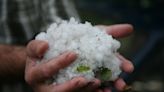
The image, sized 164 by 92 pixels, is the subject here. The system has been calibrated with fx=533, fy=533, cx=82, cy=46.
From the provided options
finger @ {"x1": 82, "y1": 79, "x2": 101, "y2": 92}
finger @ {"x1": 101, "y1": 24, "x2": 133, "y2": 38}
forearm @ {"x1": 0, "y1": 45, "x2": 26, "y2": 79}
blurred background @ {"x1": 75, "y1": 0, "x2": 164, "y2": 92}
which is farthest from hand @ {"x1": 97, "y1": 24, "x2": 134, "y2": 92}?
blurred background @ {"x1": 75, "y1": 0, "x2": 164, "y2": 92}

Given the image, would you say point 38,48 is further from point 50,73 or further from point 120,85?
point 120,85

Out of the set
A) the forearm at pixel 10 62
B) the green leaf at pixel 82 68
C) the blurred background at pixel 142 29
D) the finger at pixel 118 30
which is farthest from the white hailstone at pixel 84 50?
the blurred background at pixel 142 29

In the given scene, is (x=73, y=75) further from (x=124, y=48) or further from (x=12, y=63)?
(x=124, y=48)

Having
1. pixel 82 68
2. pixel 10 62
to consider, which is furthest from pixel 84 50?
pixel 10 62

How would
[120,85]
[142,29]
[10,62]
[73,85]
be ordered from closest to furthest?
[73,85], [120,85], [10,62], [142,29]

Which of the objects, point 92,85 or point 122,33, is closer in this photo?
point 92,85

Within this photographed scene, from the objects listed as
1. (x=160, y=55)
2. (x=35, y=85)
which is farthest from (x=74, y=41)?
(x=160, y=55)

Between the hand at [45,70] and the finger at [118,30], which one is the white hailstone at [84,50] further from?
the finger at [118,30]
